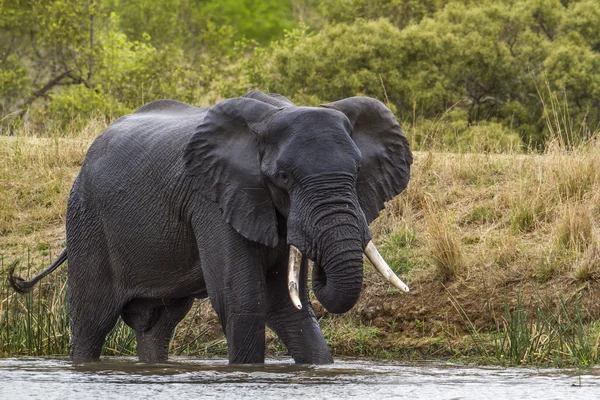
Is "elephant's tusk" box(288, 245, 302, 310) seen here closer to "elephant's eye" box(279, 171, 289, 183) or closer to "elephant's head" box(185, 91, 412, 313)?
"elephant's head" box(185, 91, 412, 313)

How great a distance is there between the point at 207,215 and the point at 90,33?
14.3 meters

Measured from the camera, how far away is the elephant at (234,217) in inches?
249

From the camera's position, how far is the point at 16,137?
1366 centimetres

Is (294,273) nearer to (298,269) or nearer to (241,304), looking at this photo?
(298,269)

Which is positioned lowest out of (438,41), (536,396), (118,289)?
(536,396)

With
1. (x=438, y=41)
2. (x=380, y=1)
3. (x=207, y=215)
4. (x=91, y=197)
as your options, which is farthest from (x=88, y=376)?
(x=380, y=1)

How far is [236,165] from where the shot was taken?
6883 mm

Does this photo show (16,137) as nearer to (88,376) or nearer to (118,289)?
(118,289)

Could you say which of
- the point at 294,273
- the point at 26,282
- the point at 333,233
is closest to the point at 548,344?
the point at 294,273

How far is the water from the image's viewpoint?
5926mm

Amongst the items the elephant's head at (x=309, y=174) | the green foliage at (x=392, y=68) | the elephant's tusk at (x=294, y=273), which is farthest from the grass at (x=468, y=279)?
the green foliage at (x=392, y=68)

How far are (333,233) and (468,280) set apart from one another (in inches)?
138

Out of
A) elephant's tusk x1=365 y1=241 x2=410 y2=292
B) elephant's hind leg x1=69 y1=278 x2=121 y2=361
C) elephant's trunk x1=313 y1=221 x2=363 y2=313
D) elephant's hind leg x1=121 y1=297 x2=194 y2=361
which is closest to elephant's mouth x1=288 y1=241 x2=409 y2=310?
elephant's tusk x1=365 y1=241 x2=410 y2=292

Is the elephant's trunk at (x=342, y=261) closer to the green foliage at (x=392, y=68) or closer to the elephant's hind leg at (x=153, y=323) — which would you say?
the elephant's hind leg at (x=153, y=323)
